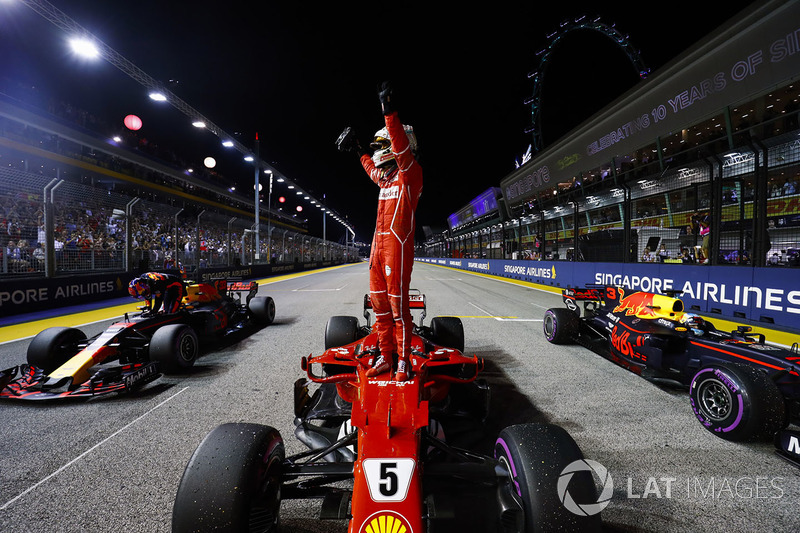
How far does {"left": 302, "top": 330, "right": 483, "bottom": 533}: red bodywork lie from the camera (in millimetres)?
1222

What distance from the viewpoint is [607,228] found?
13.1m

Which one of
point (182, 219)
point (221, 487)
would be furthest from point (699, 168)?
point (182, 219)

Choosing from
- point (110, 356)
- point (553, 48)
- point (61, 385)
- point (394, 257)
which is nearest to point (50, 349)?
point (110, 356)

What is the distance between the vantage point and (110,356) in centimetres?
354

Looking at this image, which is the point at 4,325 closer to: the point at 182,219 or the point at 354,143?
the point at 182,219

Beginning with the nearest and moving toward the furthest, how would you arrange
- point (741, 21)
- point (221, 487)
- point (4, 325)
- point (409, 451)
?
point (221, 487), point (409, 451), point (4, 325), point (741, 21)

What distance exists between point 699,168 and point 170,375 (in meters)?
10.9

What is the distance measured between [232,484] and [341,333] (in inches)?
97.6

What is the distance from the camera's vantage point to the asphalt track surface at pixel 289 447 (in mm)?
1737

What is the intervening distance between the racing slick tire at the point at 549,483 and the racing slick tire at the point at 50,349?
4508 millimetres

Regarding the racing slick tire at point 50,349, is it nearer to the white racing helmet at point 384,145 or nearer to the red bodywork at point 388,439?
the red bodywork at point 388,439

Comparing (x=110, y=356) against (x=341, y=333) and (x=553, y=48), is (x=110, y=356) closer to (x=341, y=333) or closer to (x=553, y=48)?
(x=341, y=333)

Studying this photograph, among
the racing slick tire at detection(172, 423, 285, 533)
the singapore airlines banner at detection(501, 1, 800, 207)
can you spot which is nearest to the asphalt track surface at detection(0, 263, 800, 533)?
the racing slick tire at detection(172, 423, 285, 533)

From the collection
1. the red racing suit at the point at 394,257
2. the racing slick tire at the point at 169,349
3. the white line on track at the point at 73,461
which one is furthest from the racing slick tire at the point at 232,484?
the racing slick tire at the point at 169,349
